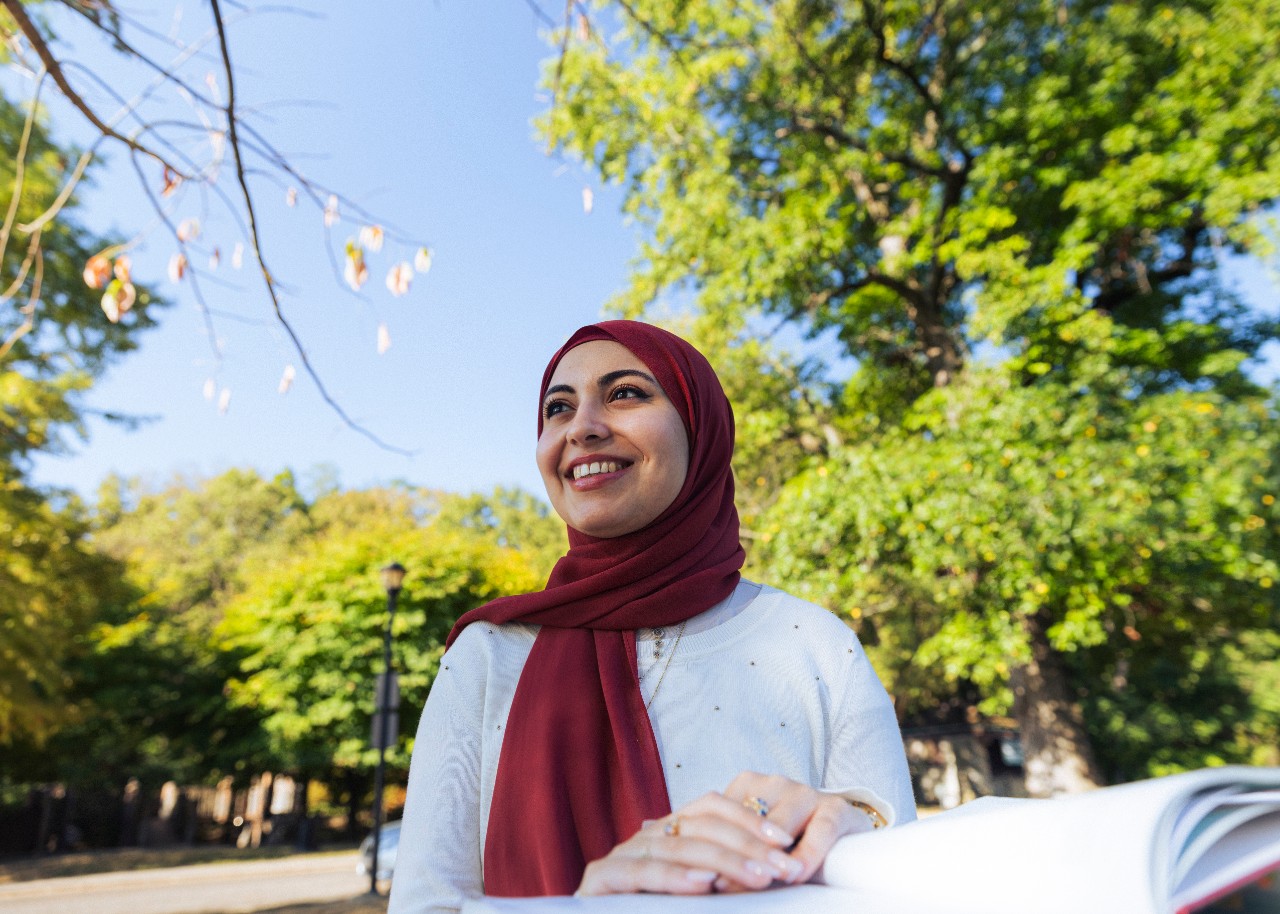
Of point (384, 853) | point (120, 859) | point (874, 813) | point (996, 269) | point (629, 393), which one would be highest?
point (996, 269)

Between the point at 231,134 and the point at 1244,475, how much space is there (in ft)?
31.4

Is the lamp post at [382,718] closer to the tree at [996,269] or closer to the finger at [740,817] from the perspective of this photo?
the tree at [996,269]

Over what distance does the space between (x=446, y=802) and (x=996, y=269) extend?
893cm

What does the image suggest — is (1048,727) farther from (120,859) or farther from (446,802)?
(120,859)

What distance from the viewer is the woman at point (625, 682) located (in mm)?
1115

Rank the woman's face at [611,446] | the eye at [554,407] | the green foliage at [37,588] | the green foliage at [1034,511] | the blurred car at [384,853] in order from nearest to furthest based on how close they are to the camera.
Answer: the woman's face at [611,446], the eye at [554,407], the green foliage at [1034,511], the green foliage at [37,588], the blurred car at [384,853]

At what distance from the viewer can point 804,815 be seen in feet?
2.55

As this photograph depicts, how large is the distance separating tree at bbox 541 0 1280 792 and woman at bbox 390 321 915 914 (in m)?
5.82

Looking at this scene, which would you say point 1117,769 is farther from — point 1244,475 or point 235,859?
point 235,859

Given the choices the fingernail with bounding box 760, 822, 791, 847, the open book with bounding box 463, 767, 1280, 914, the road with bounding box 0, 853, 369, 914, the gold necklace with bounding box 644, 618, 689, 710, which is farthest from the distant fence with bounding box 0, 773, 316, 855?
the open book with bounding box 463, 767, 1280, 914

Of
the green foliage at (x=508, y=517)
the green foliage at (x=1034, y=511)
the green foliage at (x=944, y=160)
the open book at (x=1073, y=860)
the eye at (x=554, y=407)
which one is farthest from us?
the green foliage at (x=508, y=517)

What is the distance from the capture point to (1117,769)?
19.5 metres

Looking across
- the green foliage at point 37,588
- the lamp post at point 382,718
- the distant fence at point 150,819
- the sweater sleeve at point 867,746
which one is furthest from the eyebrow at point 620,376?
the distant fence at point 150,819

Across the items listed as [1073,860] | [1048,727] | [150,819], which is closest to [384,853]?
[1048,727]
